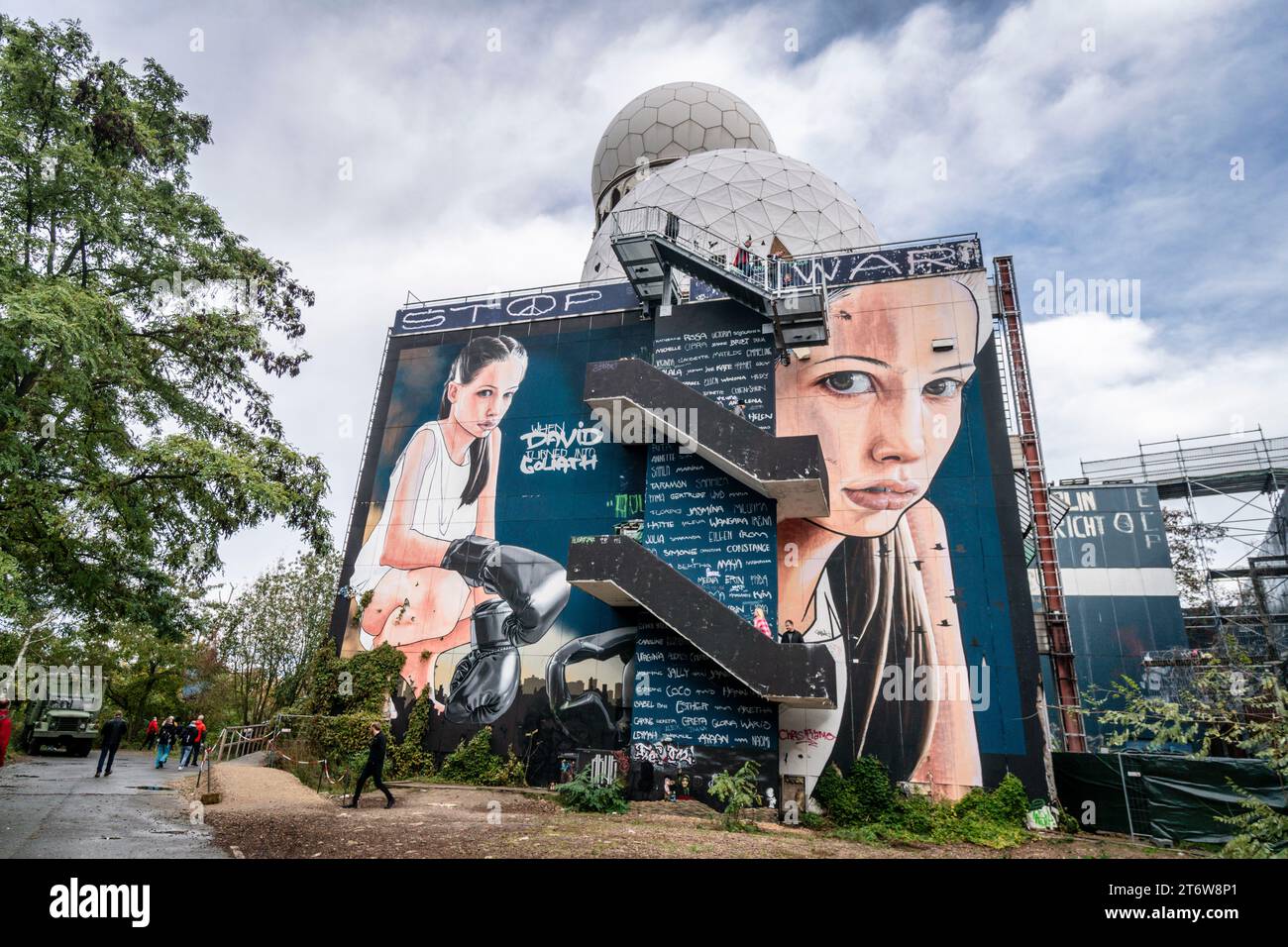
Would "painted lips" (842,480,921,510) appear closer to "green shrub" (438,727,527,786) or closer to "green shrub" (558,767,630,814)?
"green shrub" (558,767,630,814)

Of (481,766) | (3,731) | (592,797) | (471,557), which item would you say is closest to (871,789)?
(592,797)

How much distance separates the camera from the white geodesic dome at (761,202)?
24.0 m

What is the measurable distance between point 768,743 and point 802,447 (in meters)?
6.70

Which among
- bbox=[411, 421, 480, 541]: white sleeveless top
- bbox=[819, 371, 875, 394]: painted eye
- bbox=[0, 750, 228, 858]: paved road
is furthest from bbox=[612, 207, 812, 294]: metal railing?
bbox=[0, 750, 228, 858]: paved road

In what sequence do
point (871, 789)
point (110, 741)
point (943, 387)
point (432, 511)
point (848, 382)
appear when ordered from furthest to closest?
point (432, 511) → point (848, 382) → point (943, 387) → point (110, 741) → point (871, 789)

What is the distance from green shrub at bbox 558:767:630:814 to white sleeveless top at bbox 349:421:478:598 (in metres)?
8.16

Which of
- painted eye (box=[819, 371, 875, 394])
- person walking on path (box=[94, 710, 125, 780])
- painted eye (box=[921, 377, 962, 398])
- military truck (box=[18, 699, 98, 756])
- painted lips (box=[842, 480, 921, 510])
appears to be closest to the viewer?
person walking on path (box=[94, 710, 125, 780])

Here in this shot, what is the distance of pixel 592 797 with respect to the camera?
47.6 ft

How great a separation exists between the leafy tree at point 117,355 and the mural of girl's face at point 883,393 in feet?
39.5

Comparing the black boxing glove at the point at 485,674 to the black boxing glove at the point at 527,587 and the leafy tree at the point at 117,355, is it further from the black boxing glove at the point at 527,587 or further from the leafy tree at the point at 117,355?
the leafy tree at the point at 117,355

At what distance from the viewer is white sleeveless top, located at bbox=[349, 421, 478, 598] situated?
20484 mm

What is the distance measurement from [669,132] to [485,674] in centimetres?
2690

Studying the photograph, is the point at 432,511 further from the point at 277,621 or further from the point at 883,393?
the point at 277,621

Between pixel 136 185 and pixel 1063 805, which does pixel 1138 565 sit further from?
pixel 136 185
